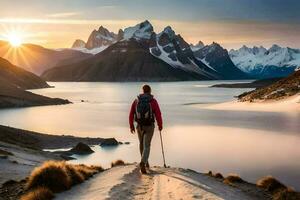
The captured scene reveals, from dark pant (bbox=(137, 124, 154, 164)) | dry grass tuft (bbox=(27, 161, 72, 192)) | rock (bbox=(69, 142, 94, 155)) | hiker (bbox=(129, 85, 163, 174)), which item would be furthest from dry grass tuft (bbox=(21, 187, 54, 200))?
rock (bbox=(69, 142, 94, 155))

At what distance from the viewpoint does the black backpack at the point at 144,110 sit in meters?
17.5

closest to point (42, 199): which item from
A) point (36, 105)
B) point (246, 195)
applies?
point (246, 195)

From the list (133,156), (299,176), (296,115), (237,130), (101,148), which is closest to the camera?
(299,176)

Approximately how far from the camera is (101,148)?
57.3m

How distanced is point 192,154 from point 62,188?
35.1 meters

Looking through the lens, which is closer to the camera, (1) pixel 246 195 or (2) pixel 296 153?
(1) pixel 246 195

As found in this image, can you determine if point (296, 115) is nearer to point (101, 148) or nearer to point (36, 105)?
point (101, 148)

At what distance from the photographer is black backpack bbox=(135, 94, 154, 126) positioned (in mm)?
17453

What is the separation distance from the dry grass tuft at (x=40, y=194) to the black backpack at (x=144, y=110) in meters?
4.89

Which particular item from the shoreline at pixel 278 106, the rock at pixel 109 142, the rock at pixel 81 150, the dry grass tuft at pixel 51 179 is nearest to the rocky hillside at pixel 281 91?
the shoreline at pixel 278 106

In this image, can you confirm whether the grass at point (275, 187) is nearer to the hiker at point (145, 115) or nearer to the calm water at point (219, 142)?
the hiker at point (145, 115)

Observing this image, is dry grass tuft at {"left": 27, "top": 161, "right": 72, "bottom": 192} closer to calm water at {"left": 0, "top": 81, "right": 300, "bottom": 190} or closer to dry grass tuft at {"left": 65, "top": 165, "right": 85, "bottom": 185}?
dry grass tuft at {"left": 65, "top": 165, "right": 85, "bottom": 185}

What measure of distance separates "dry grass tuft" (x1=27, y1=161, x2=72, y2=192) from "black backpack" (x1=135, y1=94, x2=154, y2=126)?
3.63 m

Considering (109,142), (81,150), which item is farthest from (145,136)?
(109,142)
